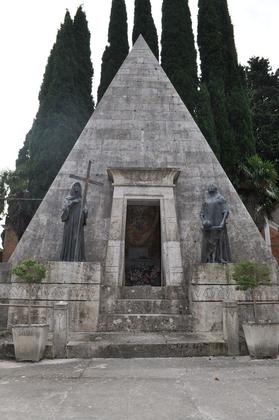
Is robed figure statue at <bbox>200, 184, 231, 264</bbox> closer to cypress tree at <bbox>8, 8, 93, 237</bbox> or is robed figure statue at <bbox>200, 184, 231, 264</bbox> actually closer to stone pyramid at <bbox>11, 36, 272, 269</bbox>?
stone pyramid at <bbox>11, 36, 272, 269</bbox>

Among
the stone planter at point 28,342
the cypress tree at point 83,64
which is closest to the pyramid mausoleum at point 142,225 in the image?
the stone planter at point 28,342

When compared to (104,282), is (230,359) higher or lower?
lower

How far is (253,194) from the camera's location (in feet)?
58.0

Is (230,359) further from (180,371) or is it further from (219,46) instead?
(219,46)

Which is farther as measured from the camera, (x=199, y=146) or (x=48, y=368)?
(x=199, y=146)

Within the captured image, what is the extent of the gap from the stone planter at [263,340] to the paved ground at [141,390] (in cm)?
40

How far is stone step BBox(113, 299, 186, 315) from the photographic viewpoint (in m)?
9.65

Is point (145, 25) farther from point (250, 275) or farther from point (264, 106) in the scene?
point (250, 275)

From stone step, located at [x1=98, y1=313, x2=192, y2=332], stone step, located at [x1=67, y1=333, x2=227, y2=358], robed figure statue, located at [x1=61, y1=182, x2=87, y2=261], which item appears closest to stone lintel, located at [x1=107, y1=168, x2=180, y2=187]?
robed figure statue, located at [x1=61, y1=182, x2=87, y2=261]

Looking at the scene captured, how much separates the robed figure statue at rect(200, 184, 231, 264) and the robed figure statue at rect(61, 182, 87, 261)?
11.4 ft

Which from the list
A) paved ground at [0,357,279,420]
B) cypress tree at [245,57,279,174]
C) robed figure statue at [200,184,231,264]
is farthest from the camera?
cypress tree at [245,57,279,174]

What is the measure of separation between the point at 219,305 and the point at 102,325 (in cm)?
306

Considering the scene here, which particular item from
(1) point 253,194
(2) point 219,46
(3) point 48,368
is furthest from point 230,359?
(2) point 219,46

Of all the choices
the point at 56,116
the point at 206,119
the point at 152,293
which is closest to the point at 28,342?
the point at 152,293
